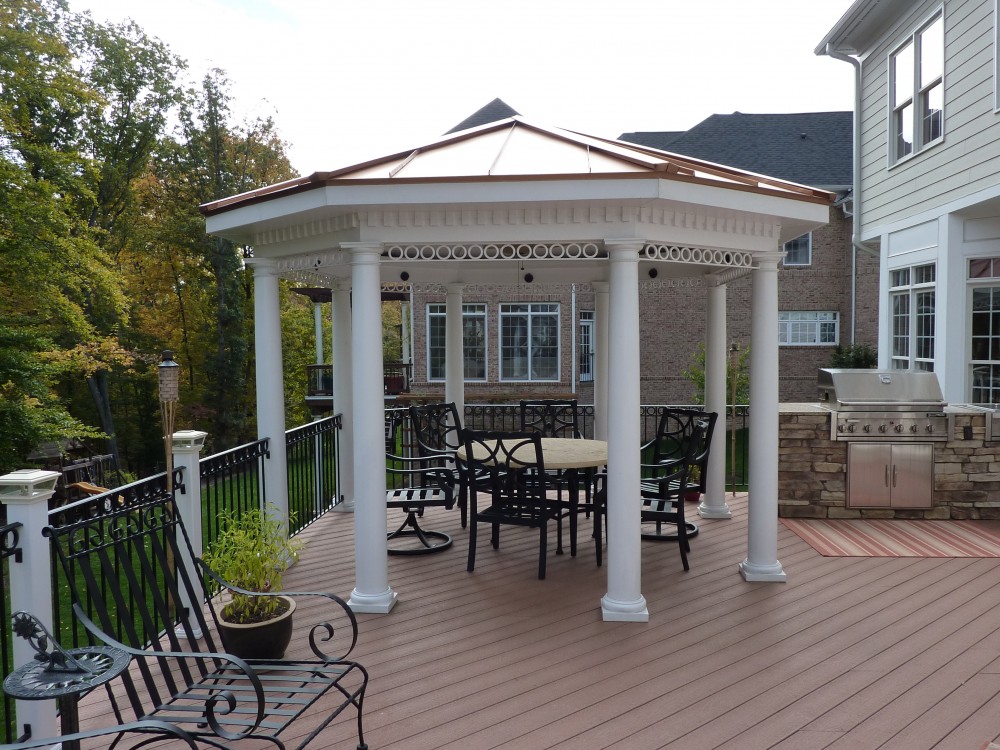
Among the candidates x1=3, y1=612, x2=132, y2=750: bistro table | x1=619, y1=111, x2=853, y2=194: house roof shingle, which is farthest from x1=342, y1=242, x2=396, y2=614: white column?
x1=619, y1=111, x2=853, y2=194: house roof shingle

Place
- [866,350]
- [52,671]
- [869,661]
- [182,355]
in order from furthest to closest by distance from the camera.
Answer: [182,355]
[866,350]
[869,661]
[52,671]

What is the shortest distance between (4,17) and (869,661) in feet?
62.8

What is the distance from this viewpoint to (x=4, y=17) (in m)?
15.3

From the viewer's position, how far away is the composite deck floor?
11.1 feet

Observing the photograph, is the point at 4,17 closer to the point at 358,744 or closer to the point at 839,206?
the point at 358,744

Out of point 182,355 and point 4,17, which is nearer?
point 4,17

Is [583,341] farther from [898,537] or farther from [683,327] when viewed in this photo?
[898,537]

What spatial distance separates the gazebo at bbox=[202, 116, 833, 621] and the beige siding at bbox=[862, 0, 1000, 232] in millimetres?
3203

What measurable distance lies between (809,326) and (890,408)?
1411cm

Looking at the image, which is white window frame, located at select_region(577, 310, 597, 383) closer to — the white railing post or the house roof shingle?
the house roof shingle

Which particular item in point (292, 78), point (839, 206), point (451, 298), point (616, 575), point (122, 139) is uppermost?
point (292, 78)

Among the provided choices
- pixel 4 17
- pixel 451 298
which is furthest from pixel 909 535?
pixel 4 17

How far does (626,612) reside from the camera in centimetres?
473

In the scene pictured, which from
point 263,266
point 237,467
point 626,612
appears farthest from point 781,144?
point 237,467
